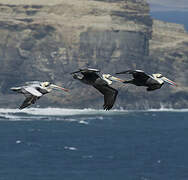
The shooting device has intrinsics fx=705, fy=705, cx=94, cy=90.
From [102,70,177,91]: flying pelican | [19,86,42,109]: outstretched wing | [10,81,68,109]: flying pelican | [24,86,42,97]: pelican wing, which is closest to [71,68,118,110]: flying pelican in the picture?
[102,70,177,91]: flying pelican

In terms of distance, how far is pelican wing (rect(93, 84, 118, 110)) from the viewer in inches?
1571

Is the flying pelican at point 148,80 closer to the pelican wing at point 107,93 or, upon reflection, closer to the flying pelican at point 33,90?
Answer: the pelican wing at point 107,93

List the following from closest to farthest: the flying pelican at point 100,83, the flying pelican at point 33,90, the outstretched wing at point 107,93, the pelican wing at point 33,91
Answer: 1. the pelican wing at point 33,91
2. the flying pelican at point 33,90
3. the outstretched wing at point 107,93
4. the flying pelican at point 100,83

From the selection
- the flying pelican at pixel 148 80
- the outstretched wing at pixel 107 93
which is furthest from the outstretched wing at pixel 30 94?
the flying pelican at pixel 148 80

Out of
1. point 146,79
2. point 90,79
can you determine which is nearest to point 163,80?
point 146,79

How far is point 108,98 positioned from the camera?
4091cm

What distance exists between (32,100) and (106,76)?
492 cm

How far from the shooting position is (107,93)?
Result: 4144 centimetres

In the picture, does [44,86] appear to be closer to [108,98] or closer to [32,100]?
[32,100]

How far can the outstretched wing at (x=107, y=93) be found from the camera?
3991 centimetres

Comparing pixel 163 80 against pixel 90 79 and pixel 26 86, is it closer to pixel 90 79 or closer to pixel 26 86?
pixel 90 79

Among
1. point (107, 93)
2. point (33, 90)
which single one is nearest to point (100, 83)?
point (107, 93)

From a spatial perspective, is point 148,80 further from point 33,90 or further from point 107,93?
point 33,90

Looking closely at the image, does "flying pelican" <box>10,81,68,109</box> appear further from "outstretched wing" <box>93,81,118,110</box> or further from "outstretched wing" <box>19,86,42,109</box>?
"outstretched wing" <box>93,81,118,110</box>
